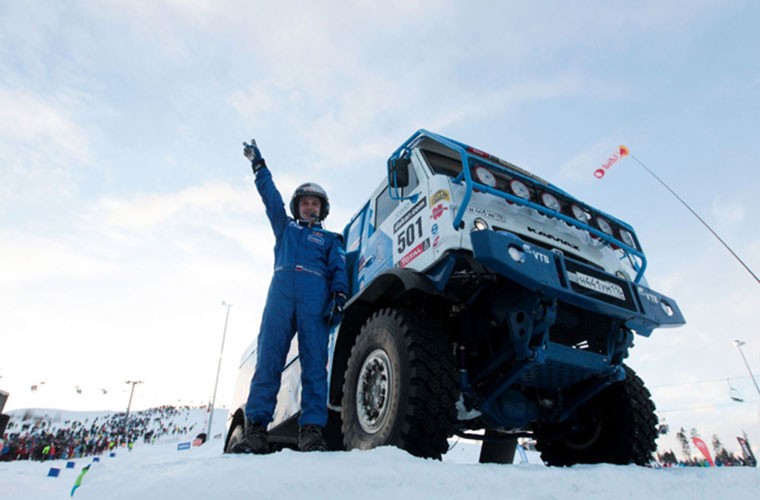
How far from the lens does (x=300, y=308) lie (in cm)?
337

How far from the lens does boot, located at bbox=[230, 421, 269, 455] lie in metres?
2.88

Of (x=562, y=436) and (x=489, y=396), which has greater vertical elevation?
(x=489, y=396)

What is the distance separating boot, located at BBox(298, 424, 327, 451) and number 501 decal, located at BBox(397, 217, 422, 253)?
1581mm

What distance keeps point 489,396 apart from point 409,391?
761 millimetres

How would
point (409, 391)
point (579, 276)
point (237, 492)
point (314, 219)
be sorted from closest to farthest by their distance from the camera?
point (237, 492)
point (409, 391)
point (579, 276)
point (314, 219)

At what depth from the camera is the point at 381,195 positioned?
4.52 meters

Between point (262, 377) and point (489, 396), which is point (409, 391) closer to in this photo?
point (489, 396)

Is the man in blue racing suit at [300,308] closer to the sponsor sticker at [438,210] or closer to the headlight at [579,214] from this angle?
the sponsor sticker at [438,210]

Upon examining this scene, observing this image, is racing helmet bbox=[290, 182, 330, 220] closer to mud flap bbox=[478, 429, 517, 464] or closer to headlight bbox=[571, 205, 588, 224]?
headlight bbox=[571, 205, 588, 224]

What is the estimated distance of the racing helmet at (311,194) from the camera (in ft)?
13.5

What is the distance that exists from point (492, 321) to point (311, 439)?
5.27 feet

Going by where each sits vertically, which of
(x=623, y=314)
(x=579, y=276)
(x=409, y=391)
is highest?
(x=579, y=276)

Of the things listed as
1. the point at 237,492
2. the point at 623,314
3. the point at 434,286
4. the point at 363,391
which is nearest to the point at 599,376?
the point at 623,314

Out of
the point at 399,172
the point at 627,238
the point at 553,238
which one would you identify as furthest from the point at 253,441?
the point at 627,238
